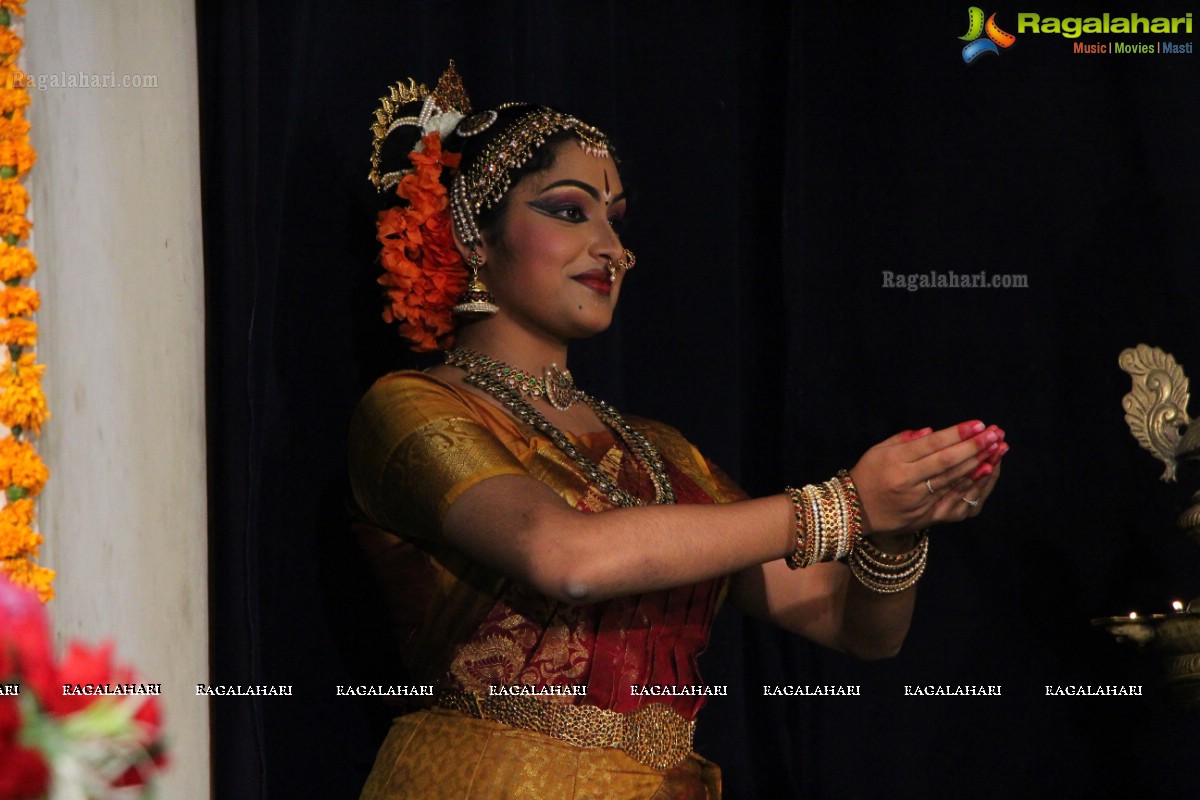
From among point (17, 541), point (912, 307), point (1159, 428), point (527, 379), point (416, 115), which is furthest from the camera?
point (912, 307)

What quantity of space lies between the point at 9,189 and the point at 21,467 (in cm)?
28

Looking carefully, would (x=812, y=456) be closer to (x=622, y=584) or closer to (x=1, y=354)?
(x=622, y=584)

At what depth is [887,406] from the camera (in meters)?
2.55

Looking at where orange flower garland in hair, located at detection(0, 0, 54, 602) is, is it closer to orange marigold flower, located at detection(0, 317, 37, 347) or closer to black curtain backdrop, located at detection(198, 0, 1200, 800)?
orange marigold flower, located at detection(0, 317, 37, 347)

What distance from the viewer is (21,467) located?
5.21ft

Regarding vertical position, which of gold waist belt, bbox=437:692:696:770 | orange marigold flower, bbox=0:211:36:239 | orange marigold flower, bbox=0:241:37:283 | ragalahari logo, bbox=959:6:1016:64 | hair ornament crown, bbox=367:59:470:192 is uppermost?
ragalahari logo, bbox=959:6:1016:64

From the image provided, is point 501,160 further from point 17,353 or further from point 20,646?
point 20,646

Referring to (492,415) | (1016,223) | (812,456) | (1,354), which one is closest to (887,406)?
(812,456)

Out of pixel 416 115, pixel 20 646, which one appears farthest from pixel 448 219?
pixel 20 646

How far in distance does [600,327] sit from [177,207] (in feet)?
1.84

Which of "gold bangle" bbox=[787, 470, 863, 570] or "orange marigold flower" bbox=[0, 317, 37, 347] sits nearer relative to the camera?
"orange marigold flower" bbox=[0, 317, 37, 347]

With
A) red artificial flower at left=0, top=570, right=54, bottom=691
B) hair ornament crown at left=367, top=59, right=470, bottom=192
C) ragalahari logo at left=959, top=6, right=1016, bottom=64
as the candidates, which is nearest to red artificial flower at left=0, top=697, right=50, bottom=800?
red artificial flower at left=0, top=570, right=54, bottom=691

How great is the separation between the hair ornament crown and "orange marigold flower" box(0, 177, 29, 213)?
606mm

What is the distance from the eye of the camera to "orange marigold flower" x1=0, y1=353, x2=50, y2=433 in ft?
5.19
